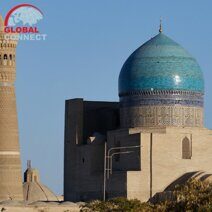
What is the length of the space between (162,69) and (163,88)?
2.56ft

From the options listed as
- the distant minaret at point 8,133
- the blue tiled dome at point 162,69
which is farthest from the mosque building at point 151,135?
the distant minaret at point 8,133

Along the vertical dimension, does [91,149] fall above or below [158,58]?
below

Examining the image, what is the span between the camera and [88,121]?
51250mm

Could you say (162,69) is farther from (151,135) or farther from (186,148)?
(186,148)

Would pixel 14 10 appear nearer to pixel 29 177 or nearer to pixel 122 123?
pixel 122 123

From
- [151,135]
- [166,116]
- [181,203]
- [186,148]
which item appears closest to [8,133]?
[166,116]

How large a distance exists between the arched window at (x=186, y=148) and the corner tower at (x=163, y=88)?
76 cm

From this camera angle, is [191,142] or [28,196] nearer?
[191,142]

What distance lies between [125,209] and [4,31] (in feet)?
80.6

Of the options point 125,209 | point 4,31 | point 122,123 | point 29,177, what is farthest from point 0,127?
point 125,209

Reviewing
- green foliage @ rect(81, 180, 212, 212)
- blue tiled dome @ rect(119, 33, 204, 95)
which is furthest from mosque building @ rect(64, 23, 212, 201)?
green foliage @ rect(81, 180, 212, 212)

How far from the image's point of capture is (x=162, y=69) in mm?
47844

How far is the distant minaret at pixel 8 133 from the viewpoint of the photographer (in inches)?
2205

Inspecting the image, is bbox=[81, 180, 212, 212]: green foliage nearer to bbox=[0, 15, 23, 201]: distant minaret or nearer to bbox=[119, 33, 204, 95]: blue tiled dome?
bbox=[119, 33, 204, 95]: blue tiled dome
